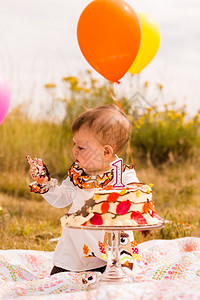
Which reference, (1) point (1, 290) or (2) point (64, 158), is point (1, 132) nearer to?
(2) point (64, 158)

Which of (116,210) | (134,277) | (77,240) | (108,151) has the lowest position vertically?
(134,277)

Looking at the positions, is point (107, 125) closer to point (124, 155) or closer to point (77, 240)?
point (77, 240)

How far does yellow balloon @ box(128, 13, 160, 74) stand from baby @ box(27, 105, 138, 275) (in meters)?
0.92

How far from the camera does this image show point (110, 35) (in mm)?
2689

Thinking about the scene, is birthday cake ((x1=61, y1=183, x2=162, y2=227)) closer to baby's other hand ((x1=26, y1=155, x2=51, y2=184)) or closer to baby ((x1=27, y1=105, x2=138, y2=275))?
baby ((x1=27, y1=105, x2=138, y2=275))

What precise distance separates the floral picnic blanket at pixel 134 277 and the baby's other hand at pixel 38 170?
0.49 m

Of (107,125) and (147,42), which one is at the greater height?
(147,42)

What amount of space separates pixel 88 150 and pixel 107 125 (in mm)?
155

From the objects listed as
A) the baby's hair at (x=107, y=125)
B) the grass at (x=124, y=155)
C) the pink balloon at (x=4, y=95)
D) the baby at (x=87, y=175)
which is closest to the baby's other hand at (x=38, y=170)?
the baby at (x=87, y=175)

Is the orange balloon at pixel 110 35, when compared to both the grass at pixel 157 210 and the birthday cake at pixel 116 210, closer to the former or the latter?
the birthday cake at pixel 116 210

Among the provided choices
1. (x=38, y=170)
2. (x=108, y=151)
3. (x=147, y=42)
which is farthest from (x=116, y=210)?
(x=147, y=42)

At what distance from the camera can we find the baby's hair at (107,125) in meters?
2.22

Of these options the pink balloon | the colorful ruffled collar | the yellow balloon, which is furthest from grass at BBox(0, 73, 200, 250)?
the colorful ruffled collar

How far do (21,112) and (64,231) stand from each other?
4458 mm
